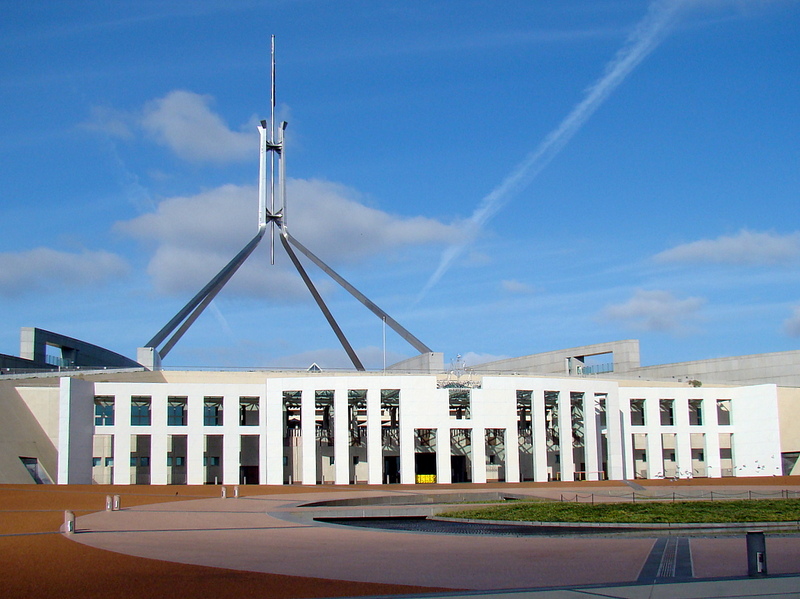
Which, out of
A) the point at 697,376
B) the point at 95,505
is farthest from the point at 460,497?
the point at 697,376

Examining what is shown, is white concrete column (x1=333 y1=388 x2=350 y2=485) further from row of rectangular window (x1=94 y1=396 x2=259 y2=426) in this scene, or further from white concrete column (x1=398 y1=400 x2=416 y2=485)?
row of rectangular window (x1=94 y1=396 x2=259 y2=426)

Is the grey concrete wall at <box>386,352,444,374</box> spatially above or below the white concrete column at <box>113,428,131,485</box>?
above

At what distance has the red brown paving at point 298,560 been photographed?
11.0 metres

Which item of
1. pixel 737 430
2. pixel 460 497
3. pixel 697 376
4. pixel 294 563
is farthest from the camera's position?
pixel 697 376

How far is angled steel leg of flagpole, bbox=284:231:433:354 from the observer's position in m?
55.7

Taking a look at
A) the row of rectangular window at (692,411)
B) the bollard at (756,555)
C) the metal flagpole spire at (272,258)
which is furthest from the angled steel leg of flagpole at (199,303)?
the bollard at (756,555)

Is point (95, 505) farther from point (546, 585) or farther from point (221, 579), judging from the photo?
point (546, 585)

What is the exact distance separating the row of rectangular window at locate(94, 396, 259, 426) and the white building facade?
0.10m

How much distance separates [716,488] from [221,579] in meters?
31.2

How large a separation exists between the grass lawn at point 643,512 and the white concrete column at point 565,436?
66.4 feet

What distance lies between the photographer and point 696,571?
1185 centimetres

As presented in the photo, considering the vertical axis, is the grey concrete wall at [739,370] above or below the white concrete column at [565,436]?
above

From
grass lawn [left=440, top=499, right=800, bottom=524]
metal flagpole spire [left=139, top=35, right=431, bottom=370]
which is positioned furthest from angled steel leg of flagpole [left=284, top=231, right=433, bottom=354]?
grass lawn [left=440, top=499, right=800, bottom=524]

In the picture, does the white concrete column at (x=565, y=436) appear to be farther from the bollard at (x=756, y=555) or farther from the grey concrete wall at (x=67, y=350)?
the bollard at (x=756, y=555)
